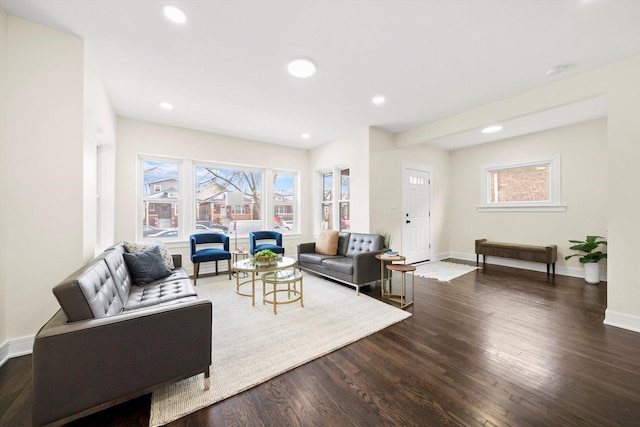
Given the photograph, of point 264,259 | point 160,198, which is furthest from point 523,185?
point 160,198

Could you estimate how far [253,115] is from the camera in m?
3.97

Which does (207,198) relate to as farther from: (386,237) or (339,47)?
(339,47)

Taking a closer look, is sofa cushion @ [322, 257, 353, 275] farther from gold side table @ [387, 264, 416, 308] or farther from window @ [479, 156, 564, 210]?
window @ [479, 156, 564, 210]

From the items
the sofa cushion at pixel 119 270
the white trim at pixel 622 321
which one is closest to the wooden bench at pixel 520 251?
the white trim at pixel 622 321

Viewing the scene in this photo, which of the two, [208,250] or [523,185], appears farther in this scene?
[523,185]

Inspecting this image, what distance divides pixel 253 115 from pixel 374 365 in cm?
379

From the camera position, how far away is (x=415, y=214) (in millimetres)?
5438

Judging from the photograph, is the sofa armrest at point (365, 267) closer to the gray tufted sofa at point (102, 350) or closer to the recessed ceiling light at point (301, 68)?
the gray tufted sofa at point (102, 350)

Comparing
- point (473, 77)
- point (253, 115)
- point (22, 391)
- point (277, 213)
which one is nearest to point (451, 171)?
point (473, 77)

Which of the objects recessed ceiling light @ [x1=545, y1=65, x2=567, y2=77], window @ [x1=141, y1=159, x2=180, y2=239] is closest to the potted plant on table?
window @ [x1=141, y1=159, x2=180, y2=239]

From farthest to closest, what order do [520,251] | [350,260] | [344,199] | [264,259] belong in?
[344,199]
[520,251]
[350,260]
[264,259]

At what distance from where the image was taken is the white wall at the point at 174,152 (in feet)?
13.2

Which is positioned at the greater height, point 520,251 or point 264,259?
point 264,259

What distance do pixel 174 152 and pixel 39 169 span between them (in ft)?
8.20
